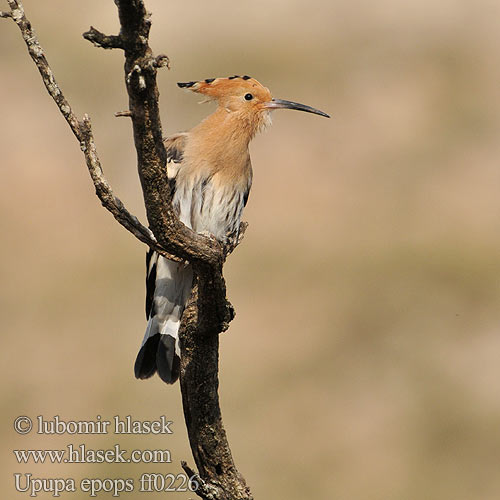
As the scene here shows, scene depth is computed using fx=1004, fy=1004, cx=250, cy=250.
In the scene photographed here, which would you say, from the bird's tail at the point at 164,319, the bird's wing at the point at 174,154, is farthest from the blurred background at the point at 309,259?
the bird's wing at the point at 174,154

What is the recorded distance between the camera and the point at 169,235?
306 centimetres

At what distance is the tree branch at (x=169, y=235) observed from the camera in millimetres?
2619

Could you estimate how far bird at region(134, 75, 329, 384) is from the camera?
13.9 feet

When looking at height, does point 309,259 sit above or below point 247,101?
above

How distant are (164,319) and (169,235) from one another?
1468 millimetres

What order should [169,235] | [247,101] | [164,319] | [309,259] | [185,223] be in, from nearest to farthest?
[169,235], [185,223], [247,101], [164,319], [309,259]

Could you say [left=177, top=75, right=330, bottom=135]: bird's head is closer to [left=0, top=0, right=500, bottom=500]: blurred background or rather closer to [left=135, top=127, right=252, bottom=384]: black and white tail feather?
[left=135, top=127, right=252, bottom=384]: black and white tail feather

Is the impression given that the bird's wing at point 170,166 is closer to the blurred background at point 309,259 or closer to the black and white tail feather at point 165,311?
the black and white tail feather at point 165,311

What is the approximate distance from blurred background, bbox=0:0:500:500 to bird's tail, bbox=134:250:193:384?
2.49 m

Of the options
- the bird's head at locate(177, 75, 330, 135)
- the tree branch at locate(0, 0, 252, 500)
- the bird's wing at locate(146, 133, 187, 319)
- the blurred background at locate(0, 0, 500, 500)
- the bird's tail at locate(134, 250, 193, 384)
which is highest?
the blurred background at locate(0, 0, 500, 500)

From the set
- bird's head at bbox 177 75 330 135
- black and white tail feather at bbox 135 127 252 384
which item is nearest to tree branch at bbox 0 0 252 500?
black and white tail feather at bbox 135 127 252 384

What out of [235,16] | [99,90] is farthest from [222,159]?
[235,16]

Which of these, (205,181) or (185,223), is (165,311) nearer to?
(185,223)

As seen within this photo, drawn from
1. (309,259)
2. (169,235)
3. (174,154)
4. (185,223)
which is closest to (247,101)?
(174,154)
